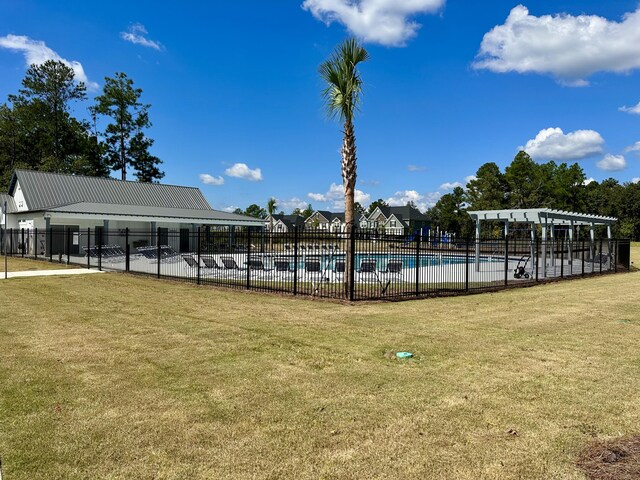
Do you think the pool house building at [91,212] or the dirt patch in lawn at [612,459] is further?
the pool house building at [91,212]

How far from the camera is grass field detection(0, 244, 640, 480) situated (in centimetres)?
337

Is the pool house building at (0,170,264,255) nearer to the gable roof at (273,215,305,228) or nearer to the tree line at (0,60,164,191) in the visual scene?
the tree line at (0,60,164,191)

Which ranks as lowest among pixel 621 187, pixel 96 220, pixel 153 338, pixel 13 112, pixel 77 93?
pixel 153 338

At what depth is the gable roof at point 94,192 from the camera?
3350 cm

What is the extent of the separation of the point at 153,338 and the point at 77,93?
202ft

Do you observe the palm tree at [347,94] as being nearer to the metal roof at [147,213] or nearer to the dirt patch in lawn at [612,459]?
the dirt patch in lawn at [612,459]

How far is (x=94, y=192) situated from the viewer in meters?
38.2

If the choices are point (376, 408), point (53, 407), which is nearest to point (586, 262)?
point (376, 408)

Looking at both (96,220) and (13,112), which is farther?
(13,112)

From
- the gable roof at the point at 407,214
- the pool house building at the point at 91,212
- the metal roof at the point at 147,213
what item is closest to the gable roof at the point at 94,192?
the pool house building at the point at 91,212

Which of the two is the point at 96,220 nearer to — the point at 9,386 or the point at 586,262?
the point at 9,386

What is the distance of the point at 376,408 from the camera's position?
14.4 feet

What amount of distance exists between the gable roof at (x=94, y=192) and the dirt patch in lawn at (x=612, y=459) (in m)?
34.3

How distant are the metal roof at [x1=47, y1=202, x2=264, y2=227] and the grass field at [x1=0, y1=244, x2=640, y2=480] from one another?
23.0 metres
